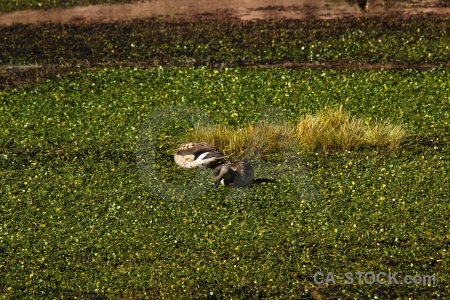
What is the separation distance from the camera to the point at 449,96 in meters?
14.8

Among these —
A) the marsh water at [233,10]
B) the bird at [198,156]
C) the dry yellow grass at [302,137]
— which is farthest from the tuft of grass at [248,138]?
the marsh water at [233,10]

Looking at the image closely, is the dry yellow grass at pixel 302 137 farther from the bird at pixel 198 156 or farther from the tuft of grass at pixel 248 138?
the bird at pixel 198 156

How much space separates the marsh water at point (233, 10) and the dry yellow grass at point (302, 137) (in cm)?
688

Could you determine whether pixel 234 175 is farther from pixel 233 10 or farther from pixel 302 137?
pixel 233 10

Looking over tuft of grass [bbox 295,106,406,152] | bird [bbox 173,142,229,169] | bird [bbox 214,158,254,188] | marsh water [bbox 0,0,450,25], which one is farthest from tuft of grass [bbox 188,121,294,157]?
marsh water [bbox 0,0,450,25]

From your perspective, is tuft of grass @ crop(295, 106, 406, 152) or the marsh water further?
the marsh water

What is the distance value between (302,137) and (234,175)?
76.8 inches

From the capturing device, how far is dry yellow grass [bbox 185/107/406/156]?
41.8ft

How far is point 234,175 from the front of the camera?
37.5 ft

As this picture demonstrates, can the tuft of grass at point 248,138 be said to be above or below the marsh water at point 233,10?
below

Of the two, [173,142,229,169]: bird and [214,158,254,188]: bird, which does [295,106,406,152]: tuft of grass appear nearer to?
[173,142,229,169]: bird

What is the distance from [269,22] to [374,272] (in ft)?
35.4

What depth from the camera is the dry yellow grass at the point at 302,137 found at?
12742 millimetres

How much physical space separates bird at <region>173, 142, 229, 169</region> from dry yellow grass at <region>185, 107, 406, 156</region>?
1.74 feet
